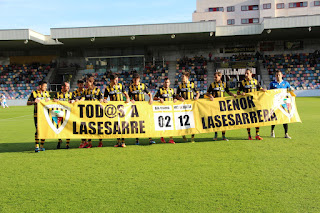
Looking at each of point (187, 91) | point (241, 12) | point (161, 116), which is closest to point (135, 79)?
point (161, 116)

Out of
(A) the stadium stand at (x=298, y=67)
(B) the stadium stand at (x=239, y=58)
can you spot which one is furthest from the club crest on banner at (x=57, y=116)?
(B) the stadium stand at (x=239, y=58)

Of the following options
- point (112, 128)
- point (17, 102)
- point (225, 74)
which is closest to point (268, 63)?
point (225, 74)

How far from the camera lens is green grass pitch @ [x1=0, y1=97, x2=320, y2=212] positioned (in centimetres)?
404

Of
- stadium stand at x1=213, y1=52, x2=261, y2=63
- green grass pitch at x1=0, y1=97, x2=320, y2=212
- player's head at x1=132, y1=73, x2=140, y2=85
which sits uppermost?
stadium stand at x1=213, y1=52, x2=261, y2=63

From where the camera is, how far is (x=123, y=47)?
41.8 metres

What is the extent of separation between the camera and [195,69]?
3966 cm

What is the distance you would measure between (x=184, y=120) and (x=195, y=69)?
31.6 m

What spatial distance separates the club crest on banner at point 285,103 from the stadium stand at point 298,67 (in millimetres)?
28222

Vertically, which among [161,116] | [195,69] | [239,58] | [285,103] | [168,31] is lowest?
[161,116]

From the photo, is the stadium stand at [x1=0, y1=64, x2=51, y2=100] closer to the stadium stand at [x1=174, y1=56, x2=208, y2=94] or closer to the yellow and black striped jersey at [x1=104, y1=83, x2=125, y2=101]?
the stadium stand at [x1=174, y1=56, x2=208, y2=94]

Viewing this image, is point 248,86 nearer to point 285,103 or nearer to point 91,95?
point 285,103

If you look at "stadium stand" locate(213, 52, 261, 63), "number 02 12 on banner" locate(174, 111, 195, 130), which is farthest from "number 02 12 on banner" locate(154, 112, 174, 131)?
"stadium stand" locate(213, 52, 261, 63)

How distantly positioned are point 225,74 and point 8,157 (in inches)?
1332

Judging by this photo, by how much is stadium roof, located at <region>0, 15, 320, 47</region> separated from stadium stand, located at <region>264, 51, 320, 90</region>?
9.73ft
